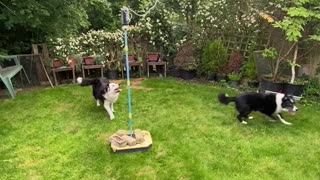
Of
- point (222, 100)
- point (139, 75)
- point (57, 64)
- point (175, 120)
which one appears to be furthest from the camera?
point (139, 75)

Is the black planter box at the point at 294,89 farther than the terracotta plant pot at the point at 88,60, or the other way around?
the terracotta plant pot at the point at 88,60

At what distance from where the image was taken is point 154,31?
8.03 meters

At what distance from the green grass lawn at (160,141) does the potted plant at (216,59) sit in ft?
3.89

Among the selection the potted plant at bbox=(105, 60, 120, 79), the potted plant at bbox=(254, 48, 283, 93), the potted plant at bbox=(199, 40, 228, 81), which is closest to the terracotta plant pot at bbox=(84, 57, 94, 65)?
the potted plant at bbox=(105, 60, 120, 79)

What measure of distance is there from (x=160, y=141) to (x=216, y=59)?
3.41 metres

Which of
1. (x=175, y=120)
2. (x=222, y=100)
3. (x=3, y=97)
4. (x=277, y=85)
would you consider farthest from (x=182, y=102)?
(x=3, y=97)

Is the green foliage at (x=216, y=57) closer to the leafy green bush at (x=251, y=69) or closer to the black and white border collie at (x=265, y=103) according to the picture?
the leafy green bush at (x=251, y=69)

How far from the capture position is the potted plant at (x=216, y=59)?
6969 millimetres

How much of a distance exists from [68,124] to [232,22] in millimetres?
4451

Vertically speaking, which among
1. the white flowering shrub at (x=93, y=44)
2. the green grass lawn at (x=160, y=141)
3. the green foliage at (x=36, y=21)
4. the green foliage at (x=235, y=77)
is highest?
the green foliage at (x=36, y=21)

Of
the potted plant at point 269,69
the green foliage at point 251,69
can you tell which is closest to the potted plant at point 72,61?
the green foliage at point 251,69

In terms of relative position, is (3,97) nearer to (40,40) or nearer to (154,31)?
(40,40)

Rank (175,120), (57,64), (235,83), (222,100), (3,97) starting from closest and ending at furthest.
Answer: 1. (222,100)
2. (175,120)
3. (3,97)
4. (235,83)
5. (57,64)

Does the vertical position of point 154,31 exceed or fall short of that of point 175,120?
it exceeds it
